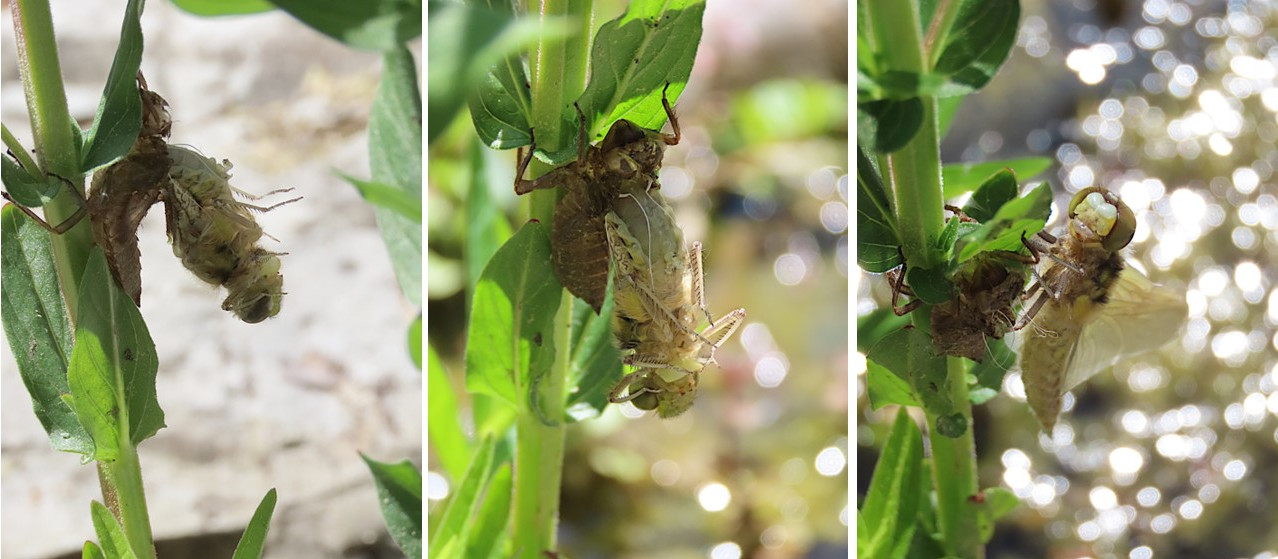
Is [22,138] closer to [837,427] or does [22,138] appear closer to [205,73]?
[205,73]

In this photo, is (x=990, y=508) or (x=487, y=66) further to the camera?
(x=990, y=508)

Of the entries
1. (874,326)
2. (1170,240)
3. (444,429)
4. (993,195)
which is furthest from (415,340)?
(1170,240)

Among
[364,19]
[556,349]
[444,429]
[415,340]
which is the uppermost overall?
[364,19]

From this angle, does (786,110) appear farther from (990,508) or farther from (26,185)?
(26,185)

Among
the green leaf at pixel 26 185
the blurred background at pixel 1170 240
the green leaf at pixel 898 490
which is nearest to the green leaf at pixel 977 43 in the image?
the green leaf at pixel 898 490

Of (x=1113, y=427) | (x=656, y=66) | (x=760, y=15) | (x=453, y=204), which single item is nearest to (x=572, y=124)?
(x=656, y=66)

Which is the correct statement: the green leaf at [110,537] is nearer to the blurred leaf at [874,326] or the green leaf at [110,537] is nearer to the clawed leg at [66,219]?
the clawed leg at [66,219]
